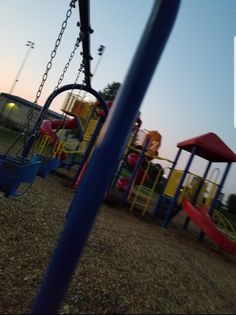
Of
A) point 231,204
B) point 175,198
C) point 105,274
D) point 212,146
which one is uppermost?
point 212,146

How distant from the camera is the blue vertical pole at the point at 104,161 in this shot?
1.79 m

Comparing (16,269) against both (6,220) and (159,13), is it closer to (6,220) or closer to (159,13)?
(6,220)

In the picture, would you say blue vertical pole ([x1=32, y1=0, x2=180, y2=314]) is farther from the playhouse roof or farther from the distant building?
the distant building

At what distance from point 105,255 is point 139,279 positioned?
0.66m

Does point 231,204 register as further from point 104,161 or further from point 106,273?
point 104,161

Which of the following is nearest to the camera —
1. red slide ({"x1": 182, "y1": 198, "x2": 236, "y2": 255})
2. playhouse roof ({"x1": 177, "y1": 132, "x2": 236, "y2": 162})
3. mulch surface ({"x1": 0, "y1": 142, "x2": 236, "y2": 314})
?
mulch surface ({"x1": 0, "y1": 142, "x2": 236, "y2": 314})

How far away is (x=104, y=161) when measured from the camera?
181 cm

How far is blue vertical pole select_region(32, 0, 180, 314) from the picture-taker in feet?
5.88

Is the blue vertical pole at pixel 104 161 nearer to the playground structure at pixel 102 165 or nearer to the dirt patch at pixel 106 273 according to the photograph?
the playground structure at pixel 102 165

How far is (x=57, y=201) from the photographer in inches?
286

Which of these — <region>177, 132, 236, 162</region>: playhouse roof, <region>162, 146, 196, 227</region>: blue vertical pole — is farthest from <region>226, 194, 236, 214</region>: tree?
<region>162, 146, 196, 227</region>: blue vertical pole

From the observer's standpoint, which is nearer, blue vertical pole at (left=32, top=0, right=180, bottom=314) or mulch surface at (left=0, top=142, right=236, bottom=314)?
blue vertical pole at (left=32, top=0, right=180, bottom=314)

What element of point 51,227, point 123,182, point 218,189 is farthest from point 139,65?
point 123,182

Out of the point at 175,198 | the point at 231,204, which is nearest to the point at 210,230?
the point at 175,198
